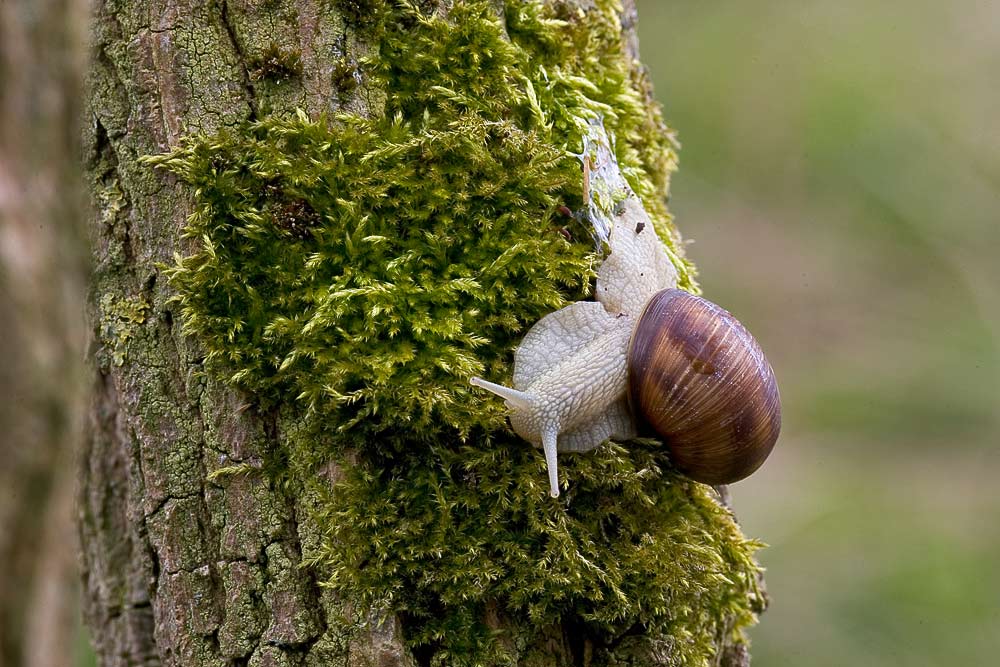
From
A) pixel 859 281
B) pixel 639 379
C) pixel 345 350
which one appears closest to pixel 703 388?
pixel 639 379

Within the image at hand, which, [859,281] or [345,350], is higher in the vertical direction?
[345,350]

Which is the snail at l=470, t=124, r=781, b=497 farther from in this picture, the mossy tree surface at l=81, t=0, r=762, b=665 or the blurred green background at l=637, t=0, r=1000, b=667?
the blurred green background at l=637, t=0, r=1000, b=667

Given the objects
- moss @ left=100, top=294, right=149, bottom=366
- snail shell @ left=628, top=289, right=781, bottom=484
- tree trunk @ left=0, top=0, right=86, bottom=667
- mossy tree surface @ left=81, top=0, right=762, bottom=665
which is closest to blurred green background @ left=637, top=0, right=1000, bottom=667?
snail shell @ left=628, top=289, right=781, bottom=484

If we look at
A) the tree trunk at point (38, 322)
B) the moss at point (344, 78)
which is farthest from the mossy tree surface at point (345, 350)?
the tree trunk at point (38, 322)

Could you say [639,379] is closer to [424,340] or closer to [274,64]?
[424,340]

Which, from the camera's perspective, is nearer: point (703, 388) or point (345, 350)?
point (345, 350)

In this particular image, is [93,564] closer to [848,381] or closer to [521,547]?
[521,547]
